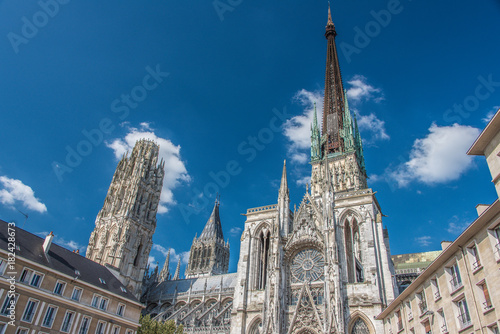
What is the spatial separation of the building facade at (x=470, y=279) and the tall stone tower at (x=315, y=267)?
8.62 m

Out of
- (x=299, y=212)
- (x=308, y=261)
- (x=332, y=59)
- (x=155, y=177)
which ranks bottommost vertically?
(x=308, y=261)

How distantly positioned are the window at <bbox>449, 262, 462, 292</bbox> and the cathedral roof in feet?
175

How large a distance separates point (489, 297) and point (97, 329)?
915 inches

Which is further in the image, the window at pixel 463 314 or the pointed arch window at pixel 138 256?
the pointed arch window at pixel 138 256

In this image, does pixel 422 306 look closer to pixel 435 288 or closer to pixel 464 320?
pixel 435 288

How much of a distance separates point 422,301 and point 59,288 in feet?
72.4

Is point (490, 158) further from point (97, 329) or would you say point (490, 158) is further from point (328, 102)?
point (328, 102)

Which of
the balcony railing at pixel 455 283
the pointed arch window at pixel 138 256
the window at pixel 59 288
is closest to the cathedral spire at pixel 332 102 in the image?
the pointed arch window at pixel 138 256

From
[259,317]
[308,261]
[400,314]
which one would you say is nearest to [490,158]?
[400,314]

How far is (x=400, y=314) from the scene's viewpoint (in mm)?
21797

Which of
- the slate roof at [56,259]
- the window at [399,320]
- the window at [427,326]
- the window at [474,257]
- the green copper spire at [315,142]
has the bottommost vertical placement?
the window at [427,326]

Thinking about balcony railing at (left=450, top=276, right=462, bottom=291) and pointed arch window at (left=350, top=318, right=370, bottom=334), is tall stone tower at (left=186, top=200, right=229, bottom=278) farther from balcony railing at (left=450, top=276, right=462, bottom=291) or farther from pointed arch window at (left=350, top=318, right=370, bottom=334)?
balcony railing at (left=450, top=276, right=462, bottom=291)

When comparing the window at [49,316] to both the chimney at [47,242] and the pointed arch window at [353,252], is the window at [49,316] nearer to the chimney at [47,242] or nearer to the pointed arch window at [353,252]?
the chimney at [47,242]

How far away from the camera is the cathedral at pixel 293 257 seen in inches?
1122
